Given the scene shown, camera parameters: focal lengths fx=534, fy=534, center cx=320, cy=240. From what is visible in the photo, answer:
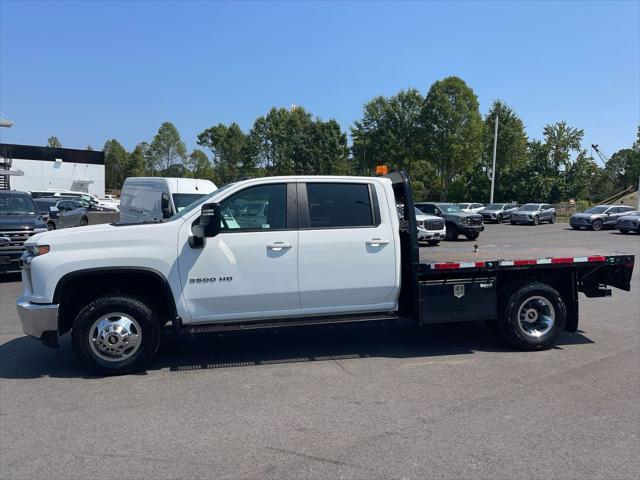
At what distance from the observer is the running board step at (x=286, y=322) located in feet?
18.0

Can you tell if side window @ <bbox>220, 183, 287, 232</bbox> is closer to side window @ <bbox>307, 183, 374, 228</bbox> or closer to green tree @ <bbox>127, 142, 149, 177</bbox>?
side window @ <bbox>307, 183, 374, 228</bbox>

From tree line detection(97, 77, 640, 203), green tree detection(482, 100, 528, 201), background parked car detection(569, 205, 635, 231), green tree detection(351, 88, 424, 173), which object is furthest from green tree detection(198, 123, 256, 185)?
background parked car detection(569, 205, 635, 231)

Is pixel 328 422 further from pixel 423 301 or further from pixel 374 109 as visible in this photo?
pixel 374 109

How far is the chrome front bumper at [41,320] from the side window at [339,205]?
2.69 metres

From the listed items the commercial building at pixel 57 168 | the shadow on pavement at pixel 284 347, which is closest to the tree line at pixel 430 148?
the commercial building at pixel 57 168

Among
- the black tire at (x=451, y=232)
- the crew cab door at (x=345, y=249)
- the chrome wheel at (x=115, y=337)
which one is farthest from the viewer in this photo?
the black tire at (x=451, y=232)

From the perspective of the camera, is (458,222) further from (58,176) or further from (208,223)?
(58,176)

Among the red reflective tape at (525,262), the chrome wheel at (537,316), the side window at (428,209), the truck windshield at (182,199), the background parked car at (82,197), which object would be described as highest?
the background parked car at (82,197)

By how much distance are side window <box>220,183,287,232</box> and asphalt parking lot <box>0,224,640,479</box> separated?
4.96 ft

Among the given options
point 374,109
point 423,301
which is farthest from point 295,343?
point 374,109

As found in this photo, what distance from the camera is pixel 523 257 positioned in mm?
6531

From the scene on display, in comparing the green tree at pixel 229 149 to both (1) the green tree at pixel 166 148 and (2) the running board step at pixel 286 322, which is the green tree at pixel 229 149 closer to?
(1) the green tree at pixel 166 148

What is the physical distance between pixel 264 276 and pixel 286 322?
0.58 m

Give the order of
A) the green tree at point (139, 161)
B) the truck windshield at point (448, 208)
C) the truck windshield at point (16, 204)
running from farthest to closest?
the green tree at point (139, 161)
the truck windshield at point (448, 208)
the truck windshield at point (16, 204)
